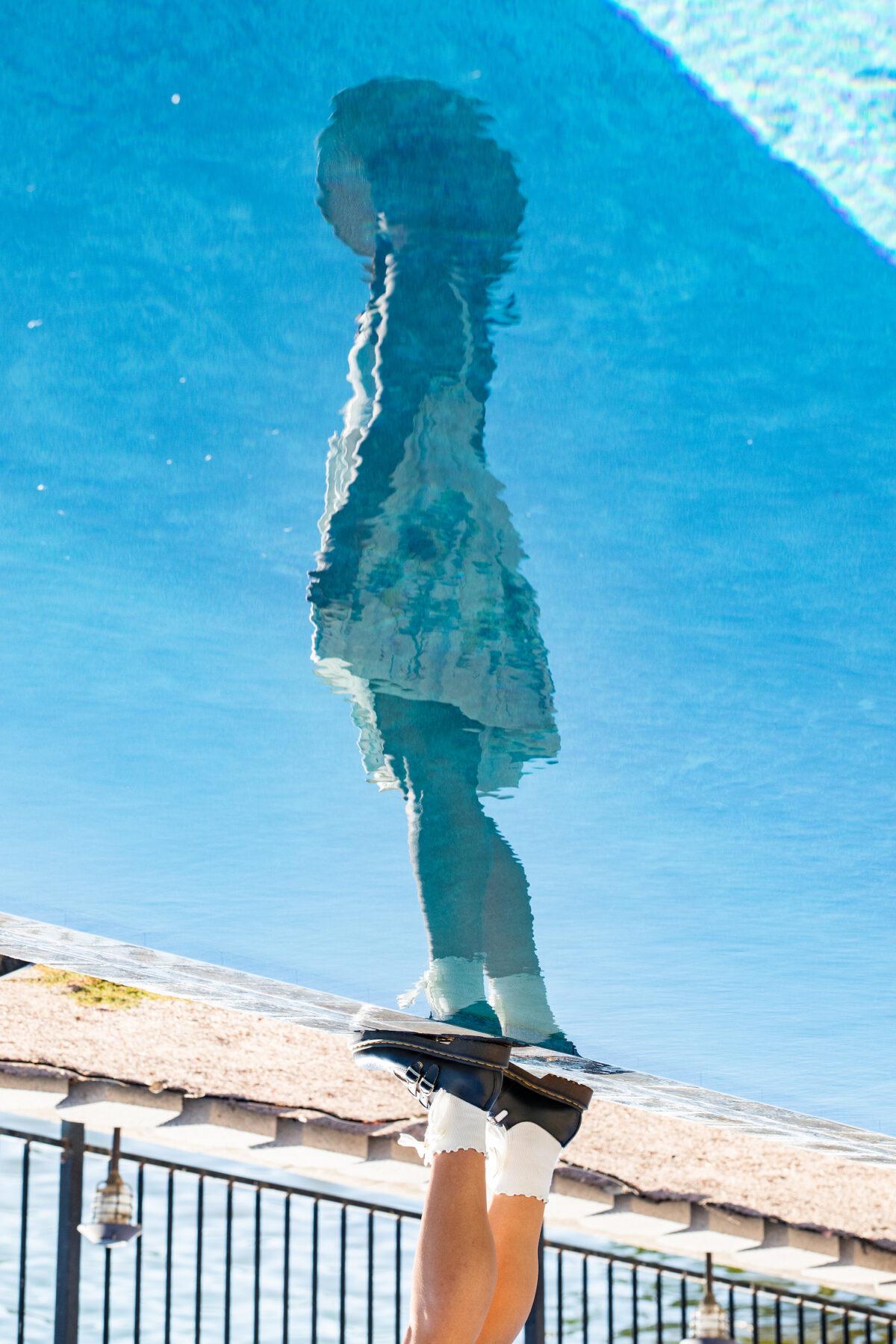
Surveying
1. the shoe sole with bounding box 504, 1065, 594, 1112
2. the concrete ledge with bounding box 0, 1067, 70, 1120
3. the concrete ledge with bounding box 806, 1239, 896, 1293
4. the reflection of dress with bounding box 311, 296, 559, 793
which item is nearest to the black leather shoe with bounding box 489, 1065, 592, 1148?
the shoe sole with bounding box 504, 1065, 594, 1112

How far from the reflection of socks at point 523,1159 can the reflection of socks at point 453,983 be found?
2.42ft

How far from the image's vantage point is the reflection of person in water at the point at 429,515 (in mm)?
885

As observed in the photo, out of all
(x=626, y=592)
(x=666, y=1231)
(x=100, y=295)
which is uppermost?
(x=100, y=295)

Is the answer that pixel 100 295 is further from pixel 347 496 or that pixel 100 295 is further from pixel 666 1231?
pixel 666 1231

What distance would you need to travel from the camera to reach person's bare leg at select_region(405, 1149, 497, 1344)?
1844mm

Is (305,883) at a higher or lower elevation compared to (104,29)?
lower

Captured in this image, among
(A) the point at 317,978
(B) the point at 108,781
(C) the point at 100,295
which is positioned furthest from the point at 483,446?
(A) the point at 317,978

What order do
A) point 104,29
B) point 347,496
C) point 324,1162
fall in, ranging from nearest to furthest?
point 104,29 < point 347,496 < point 324,1162

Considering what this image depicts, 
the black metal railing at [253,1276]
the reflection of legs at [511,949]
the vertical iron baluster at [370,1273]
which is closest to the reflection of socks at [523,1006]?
the reflection of legs at [511,949]

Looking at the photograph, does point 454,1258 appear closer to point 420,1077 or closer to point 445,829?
point 420,1077

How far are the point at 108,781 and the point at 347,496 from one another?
0.44 metres

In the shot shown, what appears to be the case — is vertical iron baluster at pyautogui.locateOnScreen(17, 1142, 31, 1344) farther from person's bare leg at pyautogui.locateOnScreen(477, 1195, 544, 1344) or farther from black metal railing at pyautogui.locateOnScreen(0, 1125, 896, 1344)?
person's bare leg at pyautogui.locateOnScreen(477, 1195, 544, 1344)

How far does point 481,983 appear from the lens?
145 cm

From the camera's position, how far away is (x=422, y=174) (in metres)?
0.87
